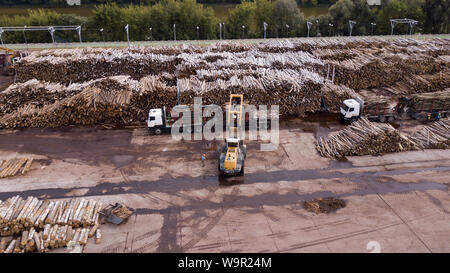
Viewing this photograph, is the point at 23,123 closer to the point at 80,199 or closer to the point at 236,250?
Result: the point at 80,199

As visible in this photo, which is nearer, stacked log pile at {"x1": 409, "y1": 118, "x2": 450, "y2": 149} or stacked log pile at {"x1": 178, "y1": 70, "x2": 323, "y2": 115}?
stacked log pile at {"x1": 409, "y1": 118, "x2": 450, "y2": 149}

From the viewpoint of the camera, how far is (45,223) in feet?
58.7

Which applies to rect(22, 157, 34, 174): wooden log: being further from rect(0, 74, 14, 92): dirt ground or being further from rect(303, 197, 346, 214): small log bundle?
rect(303, 197, 346, 214): small log bundle

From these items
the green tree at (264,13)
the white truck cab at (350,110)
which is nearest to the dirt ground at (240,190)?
the white truck cab at (350,110)

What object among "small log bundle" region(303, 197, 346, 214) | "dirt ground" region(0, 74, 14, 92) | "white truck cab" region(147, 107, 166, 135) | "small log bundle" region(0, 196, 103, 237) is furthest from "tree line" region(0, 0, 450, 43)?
"small log bundle" region(303, 197, 346, 214)

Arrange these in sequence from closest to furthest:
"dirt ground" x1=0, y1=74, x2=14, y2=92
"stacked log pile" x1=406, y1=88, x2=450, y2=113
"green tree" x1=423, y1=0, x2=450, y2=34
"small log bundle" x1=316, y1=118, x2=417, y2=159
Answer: "small log bundle" x1=316, y1=118, x2=417, y2=159, "stacked log pile" x1=406, y1=88, x2=450, y2=113, "dirt ground" x1=0, y1=74, x2=14, y2=92, "green tree" x1=423, y1=0, x2=450, y2=34

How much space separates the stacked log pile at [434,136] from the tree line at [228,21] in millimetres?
A: 32747

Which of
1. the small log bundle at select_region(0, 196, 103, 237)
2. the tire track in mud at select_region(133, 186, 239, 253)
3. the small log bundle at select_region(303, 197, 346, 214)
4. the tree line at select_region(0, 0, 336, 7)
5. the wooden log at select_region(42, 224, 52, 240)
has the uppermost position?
the tree line at select_region(0, 0, 336, 7)

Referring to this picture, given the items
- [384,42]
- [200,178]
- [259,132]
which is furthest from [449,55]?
[200,178]

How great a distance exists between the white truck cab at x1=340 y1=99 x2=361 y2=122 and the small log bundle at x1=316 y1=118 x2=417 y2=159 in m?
2.85

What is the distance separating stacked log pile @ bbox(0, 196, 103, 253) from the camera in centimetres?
1688

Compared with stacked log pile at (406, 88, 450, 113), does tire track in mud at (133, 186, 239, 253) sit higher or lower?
lower

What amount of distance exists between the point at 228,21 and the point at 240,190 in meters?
44.8

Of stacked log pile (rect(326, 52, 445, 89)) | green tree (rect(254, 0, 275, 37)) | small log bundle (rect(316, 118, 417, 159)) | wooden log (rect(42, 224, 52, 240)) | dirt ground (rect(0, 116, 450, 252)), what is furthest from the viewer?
green tree (rect(254, 0, 275, 37))
